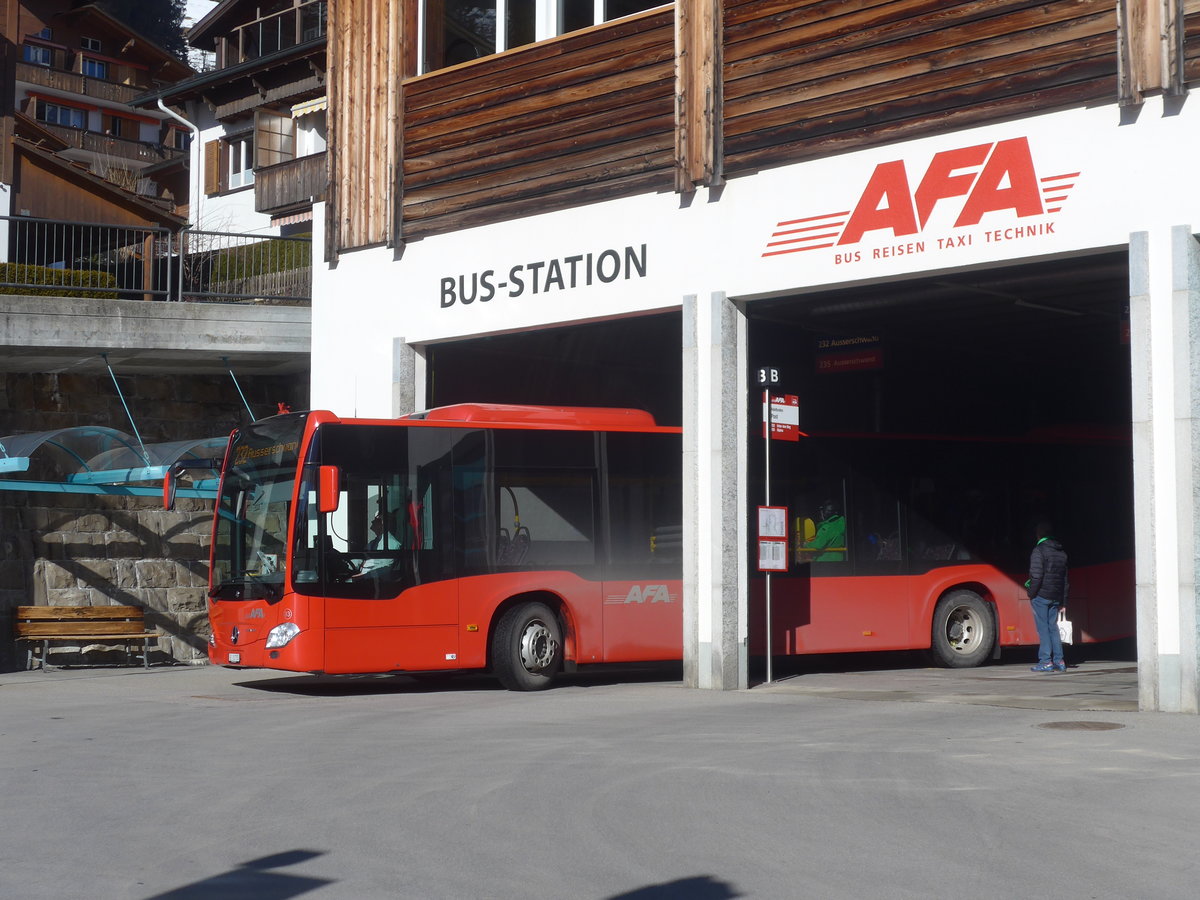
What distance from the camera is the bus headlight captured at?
14466 millimetres

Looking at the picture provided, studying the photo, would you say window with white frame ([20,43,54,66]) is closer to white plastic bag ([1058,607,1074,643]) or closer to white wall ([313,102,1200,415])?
white wall ([313,102,1200,415])

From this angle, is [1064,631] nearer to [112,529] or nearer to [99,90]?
[112,529]

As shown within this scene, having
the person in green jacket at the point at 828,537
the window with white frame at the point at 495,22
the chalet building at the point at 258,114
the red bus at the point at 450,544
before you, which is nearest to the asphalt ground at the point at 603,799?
the red bus at the point at 450,544

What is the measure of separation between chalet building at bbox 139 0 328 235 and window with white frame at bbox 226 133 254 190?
→ 31 mm

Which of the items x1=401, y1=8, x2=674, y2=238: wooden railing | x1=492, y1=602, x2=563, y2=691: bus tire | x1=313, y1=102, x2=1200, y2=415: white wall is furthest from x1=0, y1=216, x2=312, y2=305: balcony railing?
x1=492, y1=602, x2=563, y2=691: bus tire

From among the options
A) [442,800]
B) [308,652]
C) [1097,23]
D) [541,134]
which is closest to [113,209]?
[541,134]

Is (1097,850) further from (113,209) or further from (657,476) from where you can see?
(113,209)

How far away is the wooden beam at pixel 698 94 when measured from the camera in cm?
1543

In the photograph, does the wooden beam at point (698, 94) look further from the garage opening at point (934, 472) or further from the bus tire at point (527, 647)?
the bus tire at point (527, 647)

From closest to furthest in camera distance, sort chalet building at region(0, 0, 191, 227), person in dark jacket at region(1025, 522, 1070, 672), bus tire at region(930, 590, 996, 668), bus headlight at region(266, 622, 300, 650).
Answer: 1. bus headlight at region(266, 622, 300, 650)
2. person in dark jacket at region(1025, 522, 1070, 672)
3. bus tire at region(930, 590, 996, 668)
4. chalet building at region(0, 0, 191, 227)

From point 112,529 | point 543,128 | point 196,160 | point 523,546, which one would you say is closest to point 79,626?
point 112,529

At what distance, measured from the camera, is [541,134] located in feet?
56.0

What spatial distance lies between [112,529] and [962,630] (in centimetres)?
1095

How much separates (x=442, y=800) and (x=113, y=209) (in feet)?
121
